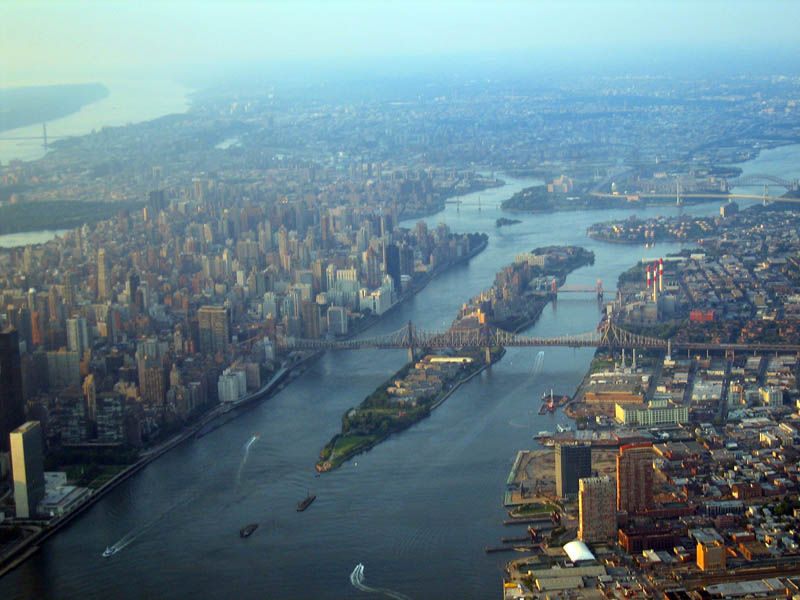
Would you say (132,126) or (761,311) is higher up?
(132,126)

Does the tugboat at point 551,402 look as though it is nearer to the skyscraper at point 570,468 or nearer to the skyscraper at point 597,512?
the skyscraper at point 570,468

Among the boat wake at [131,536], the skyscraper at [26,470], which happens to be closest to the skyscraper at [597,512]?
the boat wake at [131,536]

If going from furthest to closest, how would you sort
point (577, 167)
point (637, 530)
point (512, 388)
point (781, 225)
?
point (577, 167)
point (781, 225)
point (512, 388)
point (637, 530)

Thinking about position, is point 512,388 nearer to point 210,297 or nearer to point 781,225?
point 210,297

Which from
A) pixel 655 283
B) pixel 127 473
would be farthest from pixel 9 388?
pixel 655 283

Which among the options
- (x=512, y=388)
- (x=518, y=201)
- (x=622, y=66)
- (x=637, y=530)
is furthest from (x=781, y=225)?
(x=622, y=66)

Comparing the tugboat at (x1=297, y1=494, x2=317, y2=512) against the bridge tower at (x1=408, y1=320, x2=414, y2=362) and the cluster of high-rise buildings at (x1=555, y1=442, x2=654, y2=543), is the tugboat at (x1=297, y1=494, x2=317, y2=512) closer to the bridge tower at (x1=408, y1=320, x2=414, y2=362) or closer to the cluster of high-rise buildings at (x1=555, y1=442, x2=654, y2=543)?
the cluster of high-rise buildings at (x1=555, y1=442, x2=654, y2=543)
